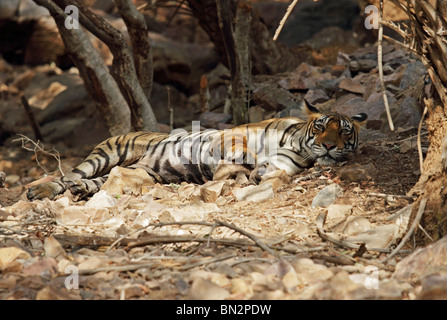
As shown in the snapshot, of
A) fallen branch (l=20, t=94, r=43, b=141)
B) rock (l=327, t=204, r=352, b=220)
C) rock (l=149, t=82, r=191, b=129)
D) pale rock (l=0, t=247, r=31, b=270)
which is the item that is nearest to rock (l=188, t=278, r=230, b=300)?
pale rock (l=0, t=247, r=31, b=270)

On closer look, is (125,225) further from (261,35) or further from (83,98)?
(83,98)

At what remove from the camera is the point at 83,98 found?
11.4 meters

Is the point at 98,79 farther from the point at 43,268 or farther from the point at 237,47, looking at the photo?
the point at 43,268

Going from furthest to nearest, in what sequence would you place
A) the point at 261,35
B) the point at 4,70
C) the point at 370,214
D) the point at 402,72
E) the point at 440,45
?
1. the point at 4,70
2. the point at 261,35
3. the point at 402,72
4. the point at 370,214
5. the point at 440,45

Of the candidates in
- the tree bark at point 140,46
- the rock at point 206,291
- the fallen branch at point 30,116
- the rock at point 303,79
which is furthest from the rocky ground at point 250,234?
the fallen branch at point 30,116

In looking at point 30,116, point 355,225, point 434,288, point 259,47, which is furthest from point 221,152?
point 30,116

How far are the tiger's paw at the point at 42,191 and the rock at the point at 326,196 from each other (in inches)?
91.7

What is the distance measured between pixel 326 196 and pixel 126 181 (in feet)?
6.40

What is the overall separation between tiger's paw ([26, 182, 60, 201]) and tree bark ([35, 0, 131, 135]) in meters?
1.90

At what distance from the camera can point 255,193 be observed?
4344 mm

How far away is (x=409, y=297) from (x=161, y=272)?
3.77 ft

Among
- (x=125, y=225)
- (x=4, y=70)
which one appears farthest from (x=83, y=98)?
(x=125, y=225)
